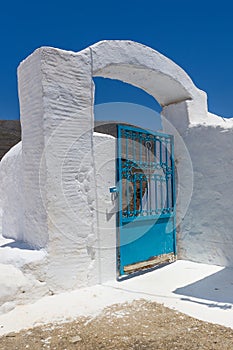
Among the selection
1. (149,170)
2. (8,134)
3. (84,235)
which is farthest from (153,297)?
(8,134)

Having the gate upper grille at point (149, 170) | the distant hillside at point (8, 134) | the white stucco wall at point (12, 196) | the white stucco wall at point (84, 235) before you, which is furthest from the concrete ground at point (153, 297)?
the distant hillside at point (8, 134)

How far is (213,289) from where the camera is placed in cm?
402

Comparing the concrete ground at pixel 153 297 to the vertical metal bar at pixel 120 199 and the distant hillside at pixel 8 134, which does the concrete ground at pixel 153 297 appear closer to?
the vertical metal bar at pixel 120 199

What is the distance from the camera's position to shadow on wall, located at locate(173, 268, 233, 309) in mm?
3693

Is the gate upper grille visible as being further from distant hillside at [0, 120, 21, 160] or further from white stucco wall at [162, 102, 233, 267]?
distant hillside at [0, 120, 21, 160]

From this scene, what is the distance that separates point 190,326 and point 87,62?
317 cm

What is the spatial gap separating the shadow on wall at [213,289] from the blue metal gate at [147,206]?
907mm

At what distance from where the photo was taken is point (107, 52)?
4.42 m

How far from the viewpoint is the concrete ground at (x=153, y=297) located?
10.5 ft

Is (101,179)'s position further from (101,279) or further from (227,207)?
(227,207)

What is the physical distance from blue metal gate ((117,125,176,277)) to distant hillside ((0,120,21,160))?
5.69 m

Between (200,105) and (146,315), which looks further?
(200,105)

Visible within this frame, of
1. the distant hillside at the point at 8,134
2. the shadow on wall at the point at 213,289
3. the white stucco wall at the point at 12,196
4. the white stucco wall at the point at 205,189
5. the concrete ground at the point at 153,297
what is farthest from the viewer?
the distant hillside at the point at 8,134

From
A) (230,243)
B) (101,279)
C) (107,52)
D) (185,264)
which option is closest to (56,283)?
(101,279)
